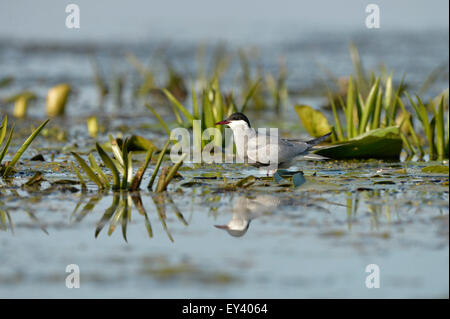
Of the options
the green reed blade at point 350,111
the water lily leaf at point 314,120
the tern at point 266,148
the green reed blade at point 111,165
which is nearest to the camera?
the green reed blade at point 111,165

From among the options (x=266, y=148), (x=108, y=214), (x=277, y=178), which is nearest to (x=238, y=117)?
(x=266, y=148)

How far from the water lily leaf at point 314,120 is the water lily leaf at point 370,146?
0.61 m

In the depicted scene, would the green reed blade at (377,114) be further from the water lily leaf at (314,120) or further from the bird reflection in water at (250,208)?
the bird reflection in water at (250,208)

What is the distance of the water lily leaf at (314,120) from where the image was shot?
7.08m

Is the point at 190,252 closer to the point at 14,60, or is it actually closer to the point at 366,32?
the point at 14,60

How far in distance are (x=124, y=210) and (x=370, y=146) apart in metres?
2.80

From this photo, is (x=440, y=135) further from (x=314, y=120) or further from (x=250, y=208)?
(x=250, y=208)

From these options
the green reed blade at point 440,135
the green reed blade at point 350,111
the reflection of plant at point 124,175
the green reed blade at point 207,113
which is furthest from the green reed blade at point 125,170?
the green reed blade at point 440,135

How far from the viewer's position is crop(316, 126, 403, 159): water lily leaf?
21.1 feet

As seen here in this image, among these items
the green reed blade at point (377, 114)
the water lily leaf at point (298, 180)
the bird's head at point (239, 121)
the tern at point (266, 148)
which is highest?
the green reed blade at point (377, 114)

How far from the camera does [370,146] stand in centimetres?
646

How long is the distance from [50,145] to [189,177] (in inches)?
107

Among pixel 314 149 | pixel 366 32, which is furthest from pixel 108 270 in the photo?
pixel 366 32

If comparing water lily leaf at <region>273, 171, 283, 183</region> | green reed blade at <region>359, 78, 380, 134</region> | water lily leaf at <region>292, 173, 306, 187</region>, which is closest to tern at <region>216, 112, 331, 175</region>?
water lily leaf at <region>273, 171, 283, 183</region>
